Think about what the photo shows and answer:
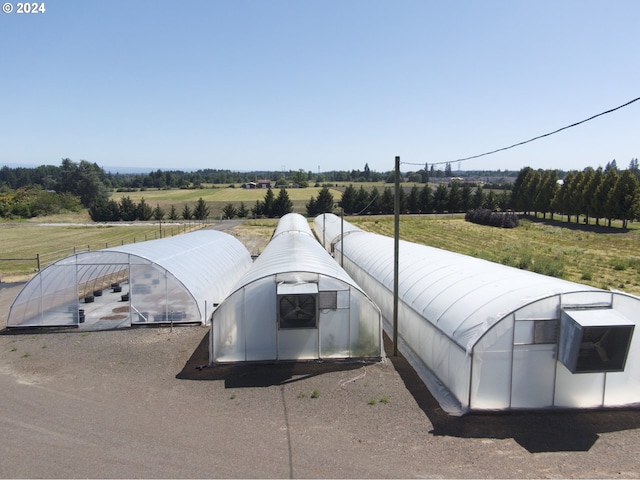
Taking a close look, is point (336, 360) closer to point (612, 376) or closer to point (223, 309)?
point (223, 309)

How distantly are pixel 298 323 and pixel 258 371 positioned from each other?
189 centimetres

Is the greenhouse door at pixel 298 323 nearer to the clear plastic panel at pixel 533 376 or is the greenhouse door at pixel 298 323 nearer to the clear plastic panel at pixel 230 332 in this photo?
the clear plastic panel at pixel 230 332

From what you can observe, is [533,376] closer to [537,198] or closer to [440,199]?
[537,198]

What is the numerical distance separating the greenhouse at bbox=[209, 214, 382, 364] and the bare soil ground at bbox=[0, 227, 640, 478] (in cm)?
52

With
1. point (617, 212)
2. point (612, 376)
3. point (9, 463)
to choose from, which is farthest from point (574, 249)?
point (9, 463)

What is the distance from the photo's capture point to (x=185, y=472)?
8.28 m

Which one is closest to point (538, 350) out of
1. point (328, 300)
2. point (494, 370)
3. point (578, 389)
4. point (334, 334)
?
point (494, 370)

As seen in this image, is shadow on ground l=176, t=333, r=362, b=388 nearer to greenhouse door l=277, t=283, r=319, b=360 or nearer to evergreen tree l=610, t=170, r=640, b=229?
greenhouse door l=277, t=283, r=319, b=360

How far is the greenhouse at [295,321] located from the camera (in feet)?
44.5

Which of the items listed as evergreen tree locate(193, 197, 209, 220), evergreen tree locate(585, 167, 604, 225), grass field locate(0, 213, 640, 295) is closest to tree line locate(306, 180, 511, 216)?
grass field locate(0, 213, 640, 295)

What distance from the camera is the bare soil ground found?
27.6 feet

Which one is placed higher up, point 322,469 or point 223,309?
point 223,309

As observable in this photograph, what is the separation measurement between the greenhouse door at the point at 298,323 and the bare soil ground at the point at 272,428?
518 mm

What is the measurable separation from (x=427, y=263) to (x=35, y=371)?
46.3 feet
